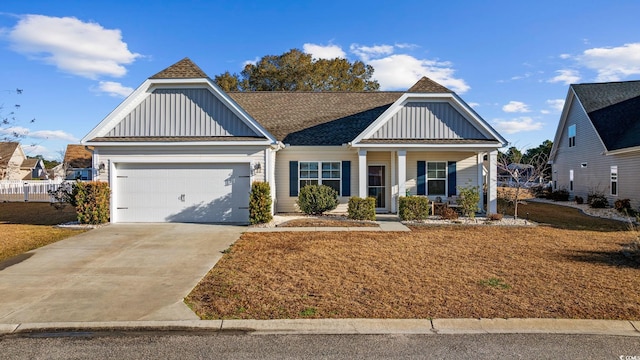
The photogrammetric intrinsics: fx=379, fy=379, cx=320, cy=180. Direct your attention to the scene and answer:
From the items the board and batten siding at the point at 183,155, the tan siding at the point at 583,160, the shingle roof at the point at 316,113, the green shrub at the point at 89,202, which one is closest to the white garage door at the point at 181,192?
the board and batten siding at the point at 183,155

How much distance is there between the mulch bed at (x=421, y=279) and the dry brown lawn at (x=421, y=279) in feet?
0.05

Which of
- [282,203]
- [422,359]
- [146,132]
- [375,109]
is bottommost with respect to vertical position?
[422,359]

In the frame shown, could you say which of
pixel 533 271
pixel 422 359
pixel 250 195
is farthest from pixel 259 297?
pixel 250 195

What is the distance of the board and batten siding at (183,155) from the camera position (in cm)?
1356

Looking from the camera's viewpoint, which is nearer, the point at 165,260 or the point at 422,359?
the point at 422,359

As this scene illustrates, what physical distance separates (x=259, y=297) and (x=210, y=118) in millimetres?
9452

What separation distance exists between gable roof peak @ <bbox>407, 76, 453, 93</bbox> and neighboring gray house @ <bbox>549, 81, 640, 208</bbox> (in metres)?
9.19

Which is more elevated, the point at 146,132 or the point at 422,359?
the point at 146,132

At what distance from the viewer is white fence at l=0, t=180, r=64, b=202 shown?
25547 mm

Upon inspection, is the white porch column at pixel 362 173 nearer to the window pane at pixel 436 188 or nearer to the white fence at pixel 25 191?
the window pane at pixel 436 188

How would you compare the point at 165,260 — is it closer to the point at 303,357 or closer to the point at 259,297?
the point at 259,297

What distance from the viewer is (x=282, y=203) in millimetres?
16078

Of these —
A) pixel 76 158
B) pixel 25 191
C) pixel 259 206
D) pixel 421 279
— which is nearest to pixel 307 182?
pixel 259 206

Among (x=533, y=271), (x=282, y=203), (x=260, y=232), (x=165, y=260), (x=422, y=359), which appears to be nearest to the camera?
(x=422, y=359)
